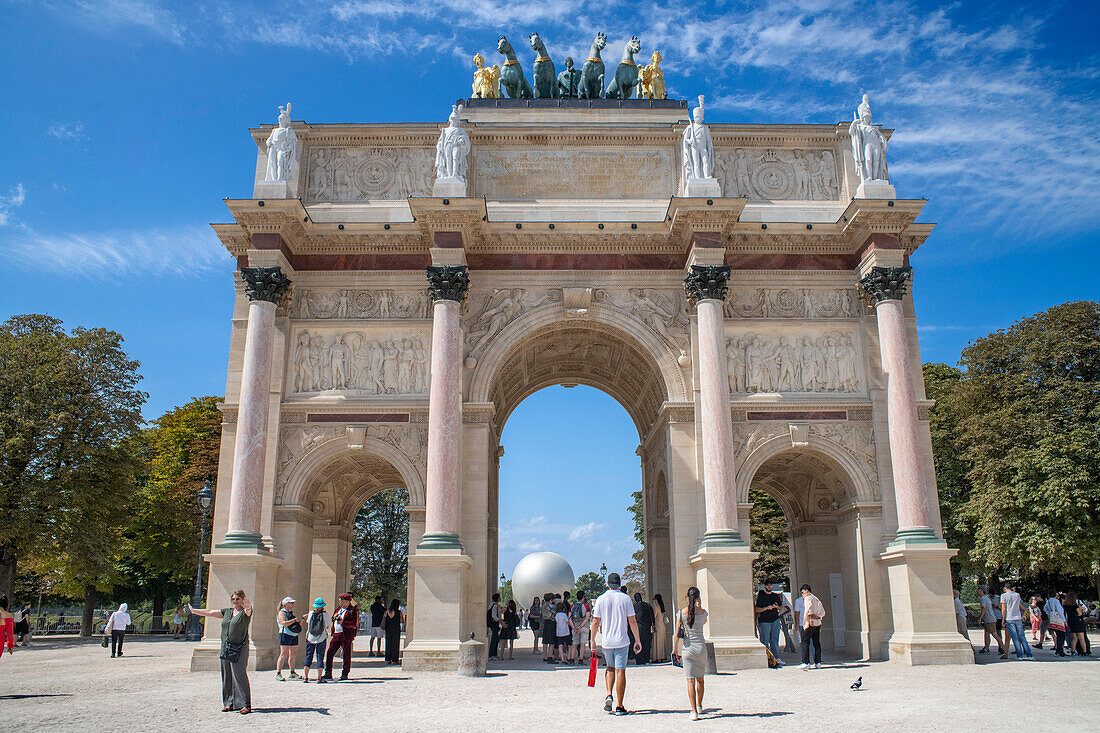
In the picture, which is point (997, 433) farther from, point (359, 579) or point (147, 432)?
point (359, 579)

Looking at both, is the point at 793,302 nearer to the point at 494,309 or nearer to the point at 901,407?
the point at 901,407

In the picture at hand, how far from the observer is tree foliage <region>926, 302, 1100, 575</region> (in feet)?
101

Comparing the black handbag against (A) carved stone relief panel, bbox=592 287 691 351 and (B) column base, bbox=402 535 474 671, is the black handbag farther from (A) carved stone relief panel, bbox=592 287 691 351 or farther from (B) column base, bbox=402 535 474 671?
(A) carved stone relief panel, bbox=592 287 691 351

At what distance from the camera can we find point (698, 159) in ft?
81.9

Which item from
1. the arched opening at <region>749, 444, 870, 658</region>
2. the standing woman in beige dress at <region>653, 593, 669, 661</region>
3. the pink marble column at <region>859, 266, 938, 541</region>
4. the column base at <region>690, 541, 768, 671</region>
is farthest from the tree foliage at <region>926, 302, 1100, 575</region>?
the standing woman in beige dress at <region>653, 593, 669, 661</region>

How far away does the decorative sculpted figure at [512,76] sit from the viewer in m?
28.4

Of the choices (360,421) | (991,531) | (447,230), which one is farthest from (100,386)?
(991,531)

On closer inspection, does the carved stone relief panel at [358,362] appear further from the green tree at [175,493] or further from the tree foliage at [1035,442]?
the tree foliage at [1035,442]

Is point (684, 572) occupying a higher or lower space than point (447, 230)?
lower

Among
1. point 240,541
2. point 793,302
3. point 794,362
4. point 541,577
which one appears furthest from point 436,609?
point 541,577

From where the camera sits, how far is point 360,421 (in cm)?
2423

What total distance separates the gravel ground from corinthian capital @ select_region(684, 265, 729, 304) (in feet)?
32.1

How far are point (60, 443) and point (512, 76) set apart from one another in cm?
2391

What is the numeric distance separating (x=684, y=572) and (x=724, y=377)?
5294 mm
